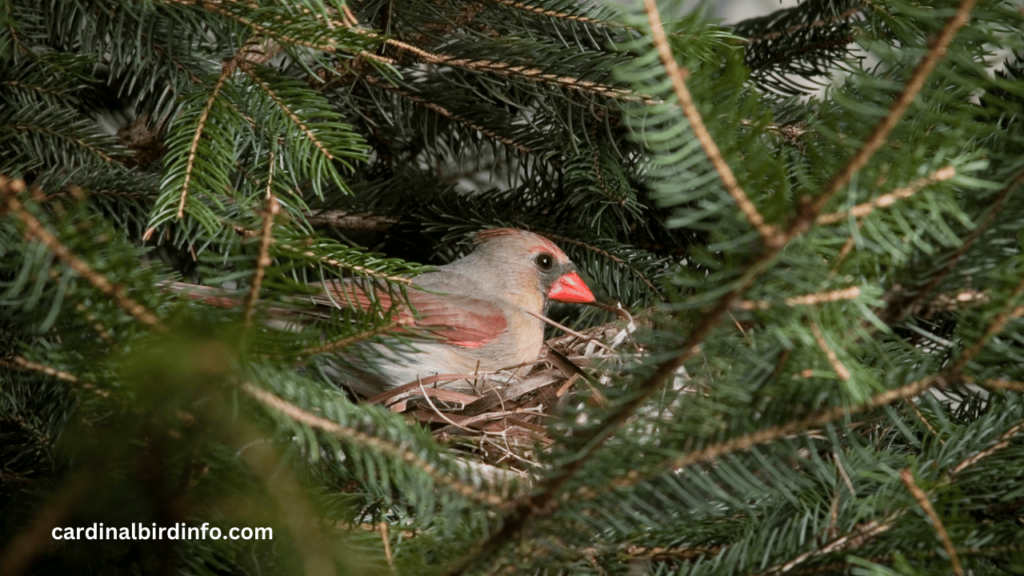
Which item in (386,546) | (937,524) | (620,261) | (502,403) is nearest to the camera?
(937,524)

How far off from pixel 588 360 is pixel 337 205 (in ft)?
2.42

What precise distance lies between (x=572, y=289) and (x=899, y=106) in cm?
186

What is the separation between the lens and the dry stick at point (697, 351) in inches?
25.1

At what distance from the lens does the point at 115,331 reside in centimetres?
79

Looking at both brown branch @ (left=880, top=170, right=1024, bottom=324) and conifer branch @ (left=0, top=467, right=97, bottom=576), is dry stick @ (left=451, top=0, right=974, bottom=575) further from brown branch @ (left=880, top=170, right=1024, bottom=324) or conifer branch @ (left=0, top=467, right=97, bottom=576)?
conifer branch @ (left=0, top=467, right=97, bottom=576)

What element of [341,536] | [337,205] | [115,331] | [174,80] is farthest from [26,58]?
[341,536]

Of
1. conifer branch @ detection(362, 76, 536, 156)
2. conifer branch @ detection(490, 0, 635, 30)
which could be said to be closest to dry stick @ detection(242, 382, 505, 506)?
conifer branch @ detection(490, 0, 635, 30)

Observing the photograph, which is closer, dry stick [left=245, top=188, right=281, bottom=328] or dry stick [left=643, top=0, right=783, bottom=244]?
dry stick [left=643, top=0, right=783, bottom=244]

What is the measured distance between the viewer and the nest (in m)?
1.71

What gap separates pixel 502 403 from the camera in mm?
1884

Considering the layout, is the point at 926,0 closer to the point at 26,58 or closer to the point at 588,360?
the point at 588,360

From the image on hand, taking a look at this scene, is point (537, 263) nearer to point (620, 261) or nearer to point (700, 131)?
point (620, 261)

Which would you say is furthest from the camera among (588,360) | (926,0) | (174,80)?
(588,360)

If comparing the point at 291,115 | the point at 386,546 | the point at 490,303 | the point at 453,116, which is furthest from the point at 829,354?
the point at 490,303
